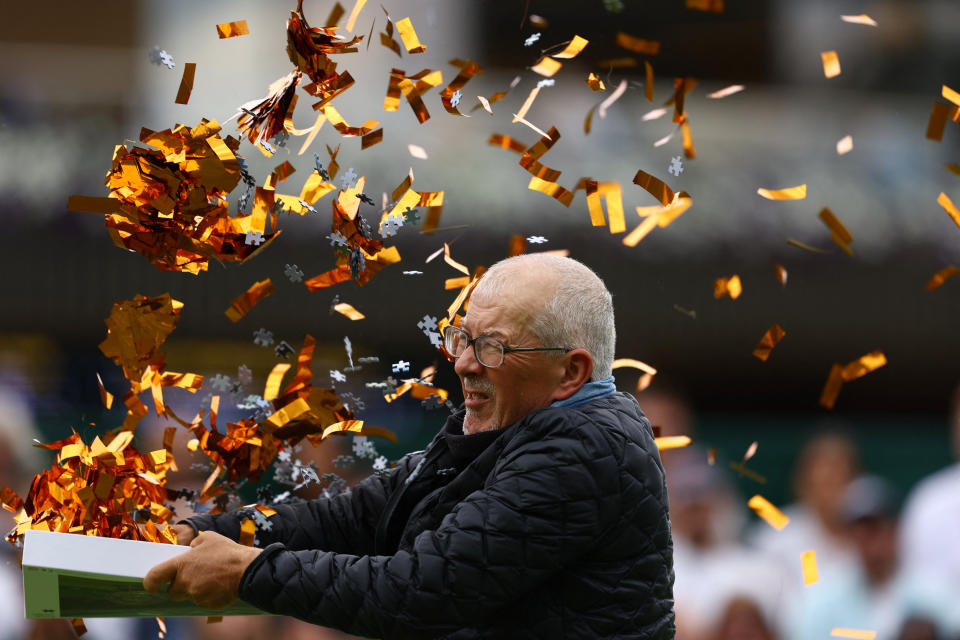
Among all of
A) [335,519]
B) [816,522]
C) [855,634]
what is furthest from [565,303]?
[816,522]

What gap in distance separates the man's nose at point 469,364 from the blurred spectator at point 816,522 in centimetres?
254

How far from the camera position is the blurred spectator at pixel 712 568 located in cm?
415

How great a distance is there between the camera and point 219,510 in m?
2.54

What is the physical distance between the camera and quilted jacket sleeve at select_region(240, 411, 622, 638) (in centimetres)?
196

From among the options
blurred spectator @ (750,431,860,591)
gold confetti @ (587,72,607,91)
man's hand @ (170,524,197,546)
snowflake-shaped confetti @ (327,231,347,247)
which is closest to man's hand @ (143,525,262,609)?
man's hand @ (170,524,197,546)

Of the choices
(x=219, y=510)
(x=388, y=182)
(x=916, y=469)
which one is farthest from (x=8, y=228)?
(x=219, y=510)

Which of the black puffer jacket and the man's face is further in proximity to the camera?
the man's face

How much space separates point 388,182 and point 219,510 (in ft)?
17.3

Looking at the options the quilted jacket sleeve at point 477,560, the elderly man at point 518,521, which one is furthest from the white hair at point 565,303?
the quilted jacket sleeve at point 477,560

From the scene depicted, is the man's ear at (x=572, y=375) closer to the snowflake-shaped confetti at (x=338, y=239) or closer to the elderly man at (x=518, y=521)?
the elderly man at (x=518, y=521)

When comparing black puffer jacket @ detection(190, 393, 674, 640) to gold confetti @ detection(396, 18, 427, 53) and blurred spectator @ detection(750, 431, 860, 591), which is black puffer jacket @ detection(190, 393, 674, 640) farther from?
blurred spectator @ detection(750, 431, 860, 591)

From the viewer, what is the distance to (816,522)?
467cm

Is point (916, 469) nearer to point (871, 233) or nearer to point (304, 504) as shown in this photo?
point (871, 233)

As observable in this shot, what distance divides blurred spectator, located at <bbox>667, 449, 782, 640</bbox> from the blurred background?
0.98 m
